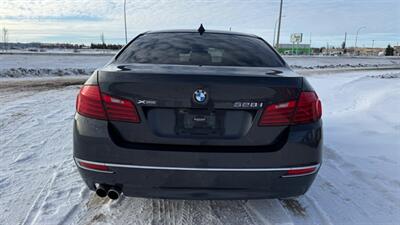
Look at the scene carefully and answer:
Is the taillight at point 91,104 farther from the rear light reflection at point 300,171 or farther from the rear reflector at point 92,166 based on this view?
the rear light reflection at point 300,171

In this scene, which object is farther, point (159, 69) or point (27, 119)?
point (27, 119)

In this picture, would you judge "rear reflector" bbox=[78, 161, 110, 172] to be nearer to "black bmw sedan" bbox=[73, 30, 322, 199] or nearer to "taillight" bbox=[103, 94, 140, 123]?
"black bmw sedan" bbox=[73, 30, 322, 199]

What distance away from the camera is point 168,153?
2.34m

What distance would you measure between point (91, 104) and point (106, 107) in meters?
0.14

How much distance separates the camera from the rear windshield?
2.96m

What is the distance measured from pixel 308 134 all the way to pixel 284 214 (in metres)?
0.92

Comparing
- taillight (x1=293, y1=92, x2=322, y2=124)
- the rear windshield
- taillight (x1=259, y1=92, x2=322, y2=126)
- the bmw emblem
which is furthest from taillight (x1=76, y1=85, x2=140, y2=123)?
taillight (x1=293, y1=92, x2=322, y2=124)

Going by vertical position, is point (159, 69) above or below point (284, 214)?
above

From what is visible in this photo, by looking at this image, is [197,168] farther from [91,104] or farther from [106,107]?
[91,104]

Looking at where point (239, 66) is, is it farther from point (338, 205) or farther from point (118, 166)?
point (338, 205)

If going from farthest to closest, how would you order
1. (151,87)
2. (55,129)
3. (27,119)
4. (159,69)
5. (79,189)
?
(27,119) → (55,129) → (79,189) → (159,69) → (151,87)

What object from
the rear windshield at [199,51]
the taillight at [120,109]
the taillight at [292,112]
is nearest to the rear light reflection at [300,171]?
the taillight at [292,112]

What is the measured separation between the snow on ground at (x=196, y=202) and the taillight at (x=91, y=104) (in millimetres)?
962

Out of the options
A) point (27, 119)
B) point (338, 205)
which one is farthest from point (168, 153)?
point (27, 119)
